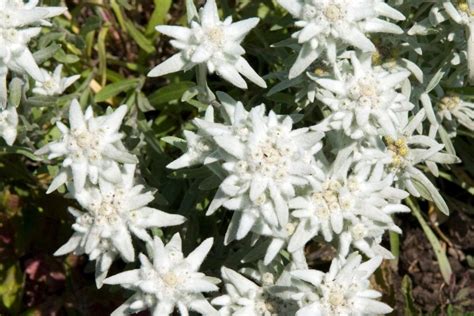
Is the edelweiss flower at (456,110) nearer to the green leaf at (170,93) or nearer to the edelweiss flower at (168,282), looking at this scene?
the green leaf at (170,93)

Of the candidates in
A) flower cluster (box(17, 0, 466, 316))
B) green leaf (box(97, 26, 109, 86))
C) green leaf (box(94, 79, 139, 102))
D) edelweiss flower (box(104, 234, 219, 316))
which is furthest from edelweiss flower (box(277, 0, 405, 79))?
green leaf (box(97, 26, 109, 86))

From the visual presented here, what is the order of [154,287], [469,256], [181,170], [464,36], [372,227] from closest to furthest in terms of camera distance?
[154,287] → [372,227] → [181,170] → [464,36] → [469,256]

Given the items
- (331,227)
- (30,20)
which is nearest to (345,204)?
(331,227)

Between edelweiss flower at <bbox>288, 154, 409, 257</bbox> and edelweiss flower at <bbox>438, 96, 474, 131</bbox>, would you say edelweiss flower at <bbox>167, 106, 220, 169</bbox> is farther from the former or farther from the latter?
edelweiss flower at <bbox>438, 96, 474, 131</bbox>

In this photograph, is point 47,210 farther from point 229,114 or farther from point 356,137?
point 356,137

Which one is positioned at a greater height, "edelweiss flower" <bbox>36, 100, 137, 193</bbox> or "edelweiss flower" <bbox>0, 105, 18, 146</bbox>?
"edelweiss flower" <bbox>36, 100, 137, 193</bbox>

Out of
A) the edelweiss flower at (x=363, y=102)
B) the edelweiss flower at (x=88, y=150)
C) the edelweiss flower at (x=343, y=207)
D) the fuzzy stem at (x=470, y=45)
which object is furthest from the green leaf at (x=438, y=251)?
the edelweiss flower at (x=88, y=150)
